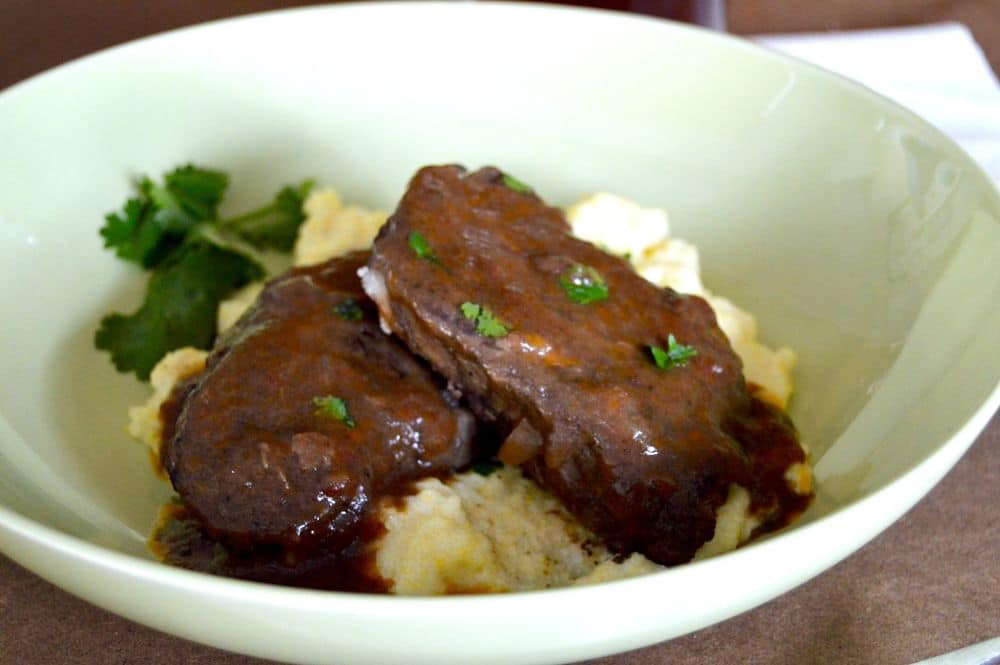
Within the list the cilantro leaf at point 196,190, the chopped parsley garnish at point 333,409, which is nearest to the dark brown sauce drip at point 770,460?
the chopped parsley garnish at point 333,409

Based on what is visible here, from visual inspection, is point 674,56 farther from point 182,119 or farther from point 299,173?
point 182,119

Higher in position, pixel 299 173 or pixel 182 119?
pixel 182 119

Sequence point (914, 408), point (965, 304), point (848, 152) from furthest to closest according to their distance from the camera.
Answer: point (848, 152), point (965, 304), point (914, 408)

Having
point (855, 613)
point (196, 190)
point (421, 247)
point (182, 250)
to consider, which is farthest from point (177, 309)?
point (855, 613)

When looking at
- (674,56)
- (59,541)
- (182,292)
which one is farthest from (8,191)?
(674,56)

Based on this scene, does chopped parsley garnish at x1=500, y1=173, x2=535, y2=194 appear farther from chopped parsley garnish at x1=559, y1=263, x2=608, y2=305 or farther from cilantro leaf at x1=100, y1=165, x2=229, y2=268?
cilantro leaf at x1=100, y1=165, x2=229, y2=268

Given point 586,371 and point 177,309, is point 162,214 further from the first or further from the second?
point 586,371

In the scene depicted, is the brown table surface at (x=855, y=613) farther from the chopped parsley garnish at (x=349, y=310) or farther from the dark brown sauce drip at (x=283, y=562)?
the chopped parsley garnish at (x=349, y=310)
